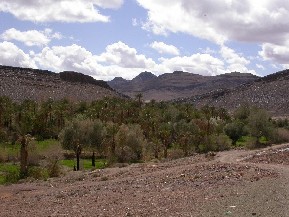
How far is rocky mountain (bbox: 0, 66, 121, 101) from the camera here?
150 meters

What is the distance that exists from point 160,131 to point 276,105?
3177 inches

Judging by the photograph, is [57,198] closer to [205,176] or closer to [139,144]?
[205,176]

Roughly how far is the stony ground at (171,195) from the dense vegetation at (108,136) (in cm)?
1556

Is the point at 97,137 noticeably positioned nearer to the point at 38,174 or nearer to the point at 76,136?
the point at 76,136

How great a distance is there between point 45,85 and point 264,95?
7094cm

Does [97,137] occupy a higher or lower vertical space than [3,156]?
higher

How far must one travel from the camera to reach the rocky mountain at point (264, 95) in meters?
151

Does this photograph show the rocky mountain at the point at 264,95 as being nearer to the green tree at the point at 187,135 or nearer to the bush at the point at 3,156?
the green tree at the point at 187,135

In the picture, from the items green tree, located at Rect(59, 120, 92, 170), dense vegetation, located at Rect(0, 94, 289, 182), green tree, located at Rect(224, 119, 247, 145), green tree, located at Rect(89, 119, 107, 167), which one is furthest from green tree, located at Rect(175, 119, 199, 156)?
green tree, located at Rect(59, 120, 92, 170)


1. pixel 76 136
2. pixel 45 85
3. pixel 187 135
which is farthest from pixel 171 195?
pixel 45 85

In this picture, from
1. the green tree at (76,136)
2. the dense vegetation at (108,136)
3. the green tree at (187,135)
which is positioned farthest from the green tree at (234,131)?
the green tree at (76,136)

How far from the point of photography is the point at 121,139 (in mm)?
68750

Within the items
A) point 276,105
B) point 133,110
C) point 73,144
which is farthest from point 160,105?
point 73,144

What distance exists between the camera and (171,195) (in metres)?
25.6
